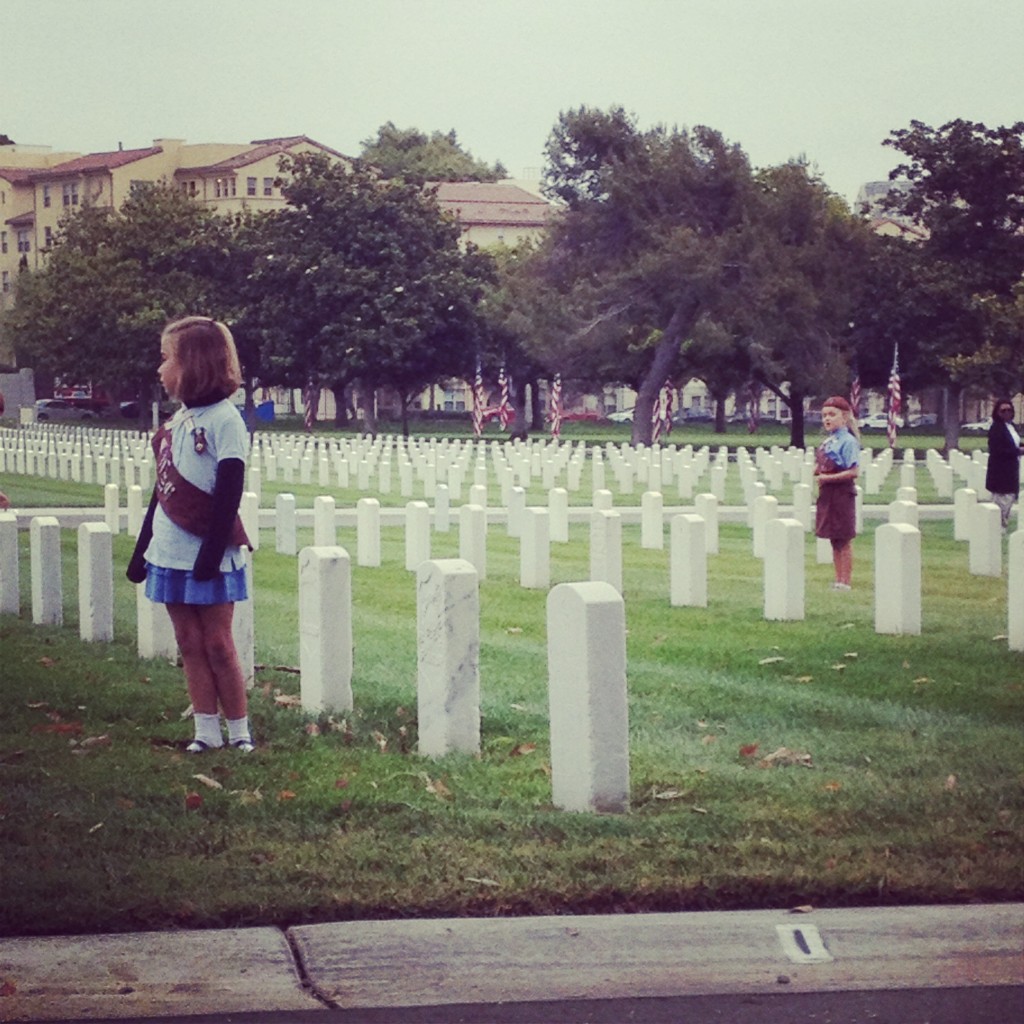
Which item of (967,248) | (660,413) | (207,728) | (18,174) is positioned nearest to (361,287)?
(967,248)

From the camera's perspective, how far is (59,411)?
139ft

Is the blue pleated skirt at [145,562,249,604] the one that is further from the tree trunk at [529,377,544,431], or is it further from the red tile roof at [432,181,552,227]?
the tree trunk at [529,377,544,431]

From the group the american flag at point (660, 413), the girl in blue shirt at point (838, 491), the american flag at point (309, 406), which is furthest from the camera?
the american flag at point (660, 413)

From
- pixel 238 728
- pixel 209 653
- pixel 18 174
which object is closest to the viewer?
pixel 209 653

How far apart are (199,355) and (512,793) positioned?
2.13m

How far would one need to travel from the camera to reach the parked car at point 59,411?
39906 millimetres

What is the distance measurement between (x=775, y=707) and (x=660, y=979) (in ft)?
15.1

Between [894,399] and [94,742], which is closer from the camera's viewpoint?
[94,742]

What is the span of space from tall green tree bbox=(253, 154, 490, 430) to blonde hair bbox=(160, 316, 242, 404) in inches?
968

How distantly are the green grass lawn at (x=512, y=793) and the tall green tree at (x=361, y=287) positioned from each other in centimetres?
2216

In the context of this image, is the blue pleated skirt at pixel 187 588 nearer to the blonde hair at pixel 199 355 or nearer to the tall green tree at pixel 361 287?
the blonde hair at pixel 199 355

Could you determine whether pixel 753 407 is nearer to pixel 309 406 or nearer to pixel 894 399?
pixel 894 399

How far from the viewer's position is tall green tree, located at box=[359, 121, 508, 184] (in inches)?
2124

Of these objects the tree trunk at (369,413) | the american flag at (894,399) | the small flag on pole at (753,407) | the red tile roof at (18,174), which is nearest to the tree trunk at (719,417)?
the small flag on pole at (753,407)
